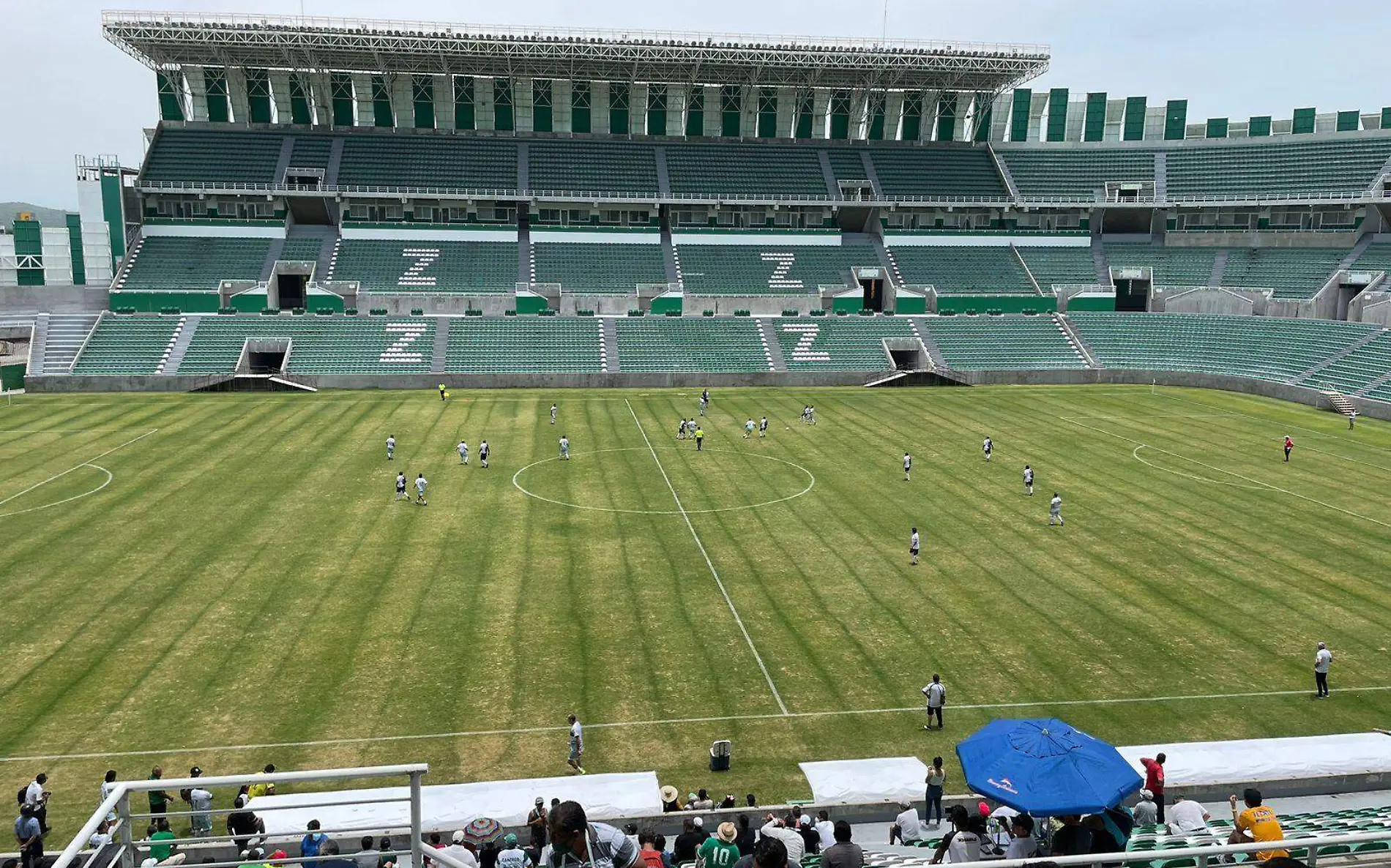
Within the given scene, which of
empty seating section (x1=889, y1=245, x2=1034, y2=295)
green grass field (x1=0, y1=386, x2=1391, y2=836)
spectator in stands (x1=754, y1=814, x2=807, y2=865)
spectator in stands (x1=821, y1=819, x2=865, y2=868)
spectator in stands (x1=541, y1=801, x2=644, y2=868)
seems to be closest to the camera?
spectator in stands (x1=541, y1=801, x2=644, y2=868)

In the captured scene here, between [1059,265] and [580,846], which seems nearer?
[580,846]

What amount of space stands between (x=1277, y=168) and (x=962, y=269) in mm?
26126

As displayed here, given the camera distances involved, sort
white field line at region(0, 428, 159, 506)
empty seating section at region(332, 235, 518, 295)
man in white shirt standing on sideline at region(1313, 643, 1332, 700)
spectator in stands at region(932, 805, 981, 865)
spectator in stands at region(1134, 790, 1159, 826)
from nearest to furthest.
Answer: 1. spectator in stands at region(932, 805, 981, 865)
2. spectator in stands at region(1134, 790, 1159, 826)
3. man in white shirt standing on sideline at region(1313, 643, 1332, 700)
4. white field line at region(0, 428, 159, 506)
5. empty seating section at region(332, 235, 518, 295)

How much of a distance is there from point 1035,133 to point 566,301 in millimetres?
46857

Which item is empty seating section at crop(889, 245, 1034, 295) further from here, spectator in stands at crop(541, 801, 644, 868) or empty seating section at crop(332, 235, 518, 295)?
spectator in stands at crop(541, 801, 644, 868)

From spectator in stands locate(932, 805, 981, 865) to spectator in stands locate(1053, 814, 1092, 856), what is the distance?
1.09m

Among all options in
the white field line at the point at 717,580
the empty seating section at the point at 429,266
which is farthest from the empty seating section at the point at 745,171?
the white field line at the point at 717,580

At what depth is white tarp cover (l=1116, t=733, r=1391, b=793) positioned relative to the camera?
16000mm

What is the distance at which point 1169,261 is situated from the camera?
8125cm

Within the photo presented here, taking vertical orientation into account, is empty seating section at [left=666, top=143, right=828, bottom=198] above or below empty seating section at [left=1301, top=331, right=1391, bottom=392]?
above

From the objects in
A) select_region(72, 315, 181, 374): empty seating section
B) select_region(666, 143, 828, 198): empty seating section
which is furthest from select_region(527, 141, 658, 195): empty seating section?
select_region(72, 315, 181, 374): empty seating section

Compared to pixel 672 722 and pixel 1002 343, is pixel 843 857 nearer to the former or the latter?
pixel 672 722

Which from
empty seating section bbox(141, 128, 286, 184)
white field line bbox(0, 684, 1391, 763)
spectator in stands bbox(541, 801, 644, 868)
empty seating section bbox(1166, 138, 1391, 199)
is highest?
empty seating section bbox(141, 128, 286, 184)

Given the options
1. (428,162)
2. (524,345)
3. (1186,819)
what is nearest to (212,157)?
(428,162)
